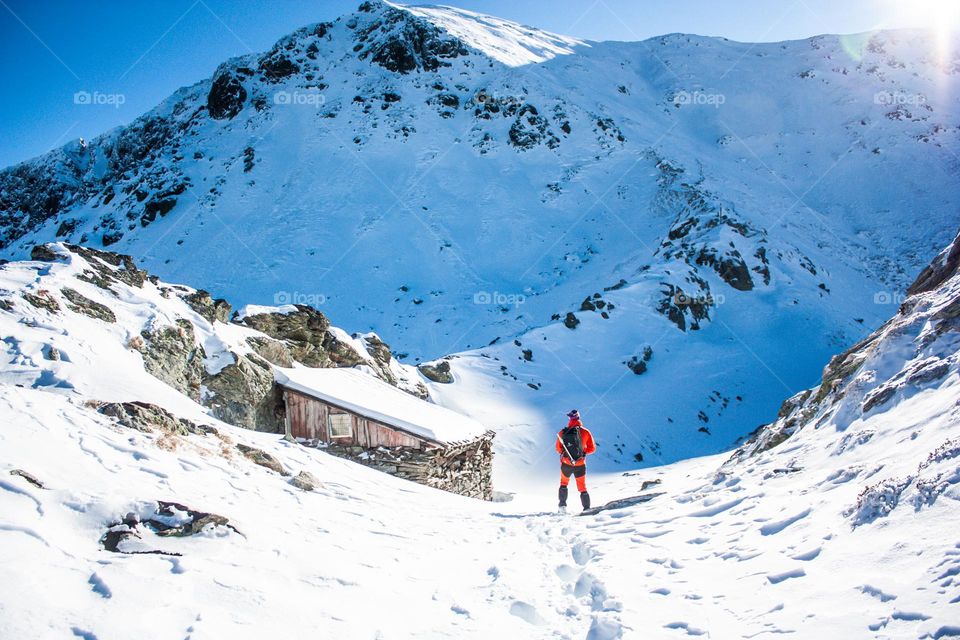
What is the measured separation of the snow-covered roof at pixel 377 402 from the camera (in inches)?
532

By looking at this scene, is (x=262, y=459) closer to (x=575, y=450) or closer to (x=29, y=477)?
(x=29, y=477)

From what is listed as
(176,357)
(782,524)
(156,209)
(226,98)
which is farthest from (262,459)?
(226,98)

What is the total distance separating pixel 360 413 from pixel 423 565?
7.74 m

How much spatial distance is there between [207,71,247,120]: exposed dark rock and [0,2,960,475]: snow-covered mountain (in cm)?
48

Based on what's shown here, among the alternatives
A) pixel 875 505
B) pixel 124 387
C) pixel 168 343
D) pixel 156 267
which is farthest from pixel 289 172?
pixel 875 505

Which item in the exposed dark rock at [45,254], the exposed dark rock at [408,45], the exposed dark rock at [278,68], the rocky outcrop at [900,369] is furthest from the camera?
the exposed dark rock at [278,68]

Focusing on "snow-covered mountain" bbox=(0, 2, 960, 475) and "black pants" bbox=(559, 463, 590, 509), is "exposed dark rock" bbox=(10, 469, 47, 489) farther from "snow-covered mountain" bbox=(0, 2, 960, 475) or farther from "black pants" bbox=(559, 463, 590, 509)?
"snow-covered mountain" bbox=(0, 2, 960, 475)

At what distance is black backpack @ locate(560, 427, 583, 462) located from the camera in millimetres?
10875

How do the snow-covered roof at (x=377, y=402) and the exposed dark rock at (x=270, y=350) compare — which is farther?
the exposed dark rock at (x=270, y=350)

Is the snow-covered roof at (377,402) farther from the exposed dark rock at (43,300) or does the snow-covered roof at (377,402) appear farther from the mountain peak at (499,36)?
the mountain peak at (499,36)

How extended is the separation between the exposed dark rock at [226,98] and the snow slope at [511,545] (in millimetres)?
59594

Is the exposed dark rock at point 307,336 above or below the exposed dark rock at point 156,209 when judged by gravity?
below

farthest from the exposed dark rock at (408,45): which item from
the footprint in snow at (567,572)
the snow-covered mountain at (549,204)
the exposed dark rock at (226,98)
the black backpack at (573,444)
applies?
the footprint in snow at (567,572)

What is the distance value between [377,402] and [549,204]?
36.0 meters
